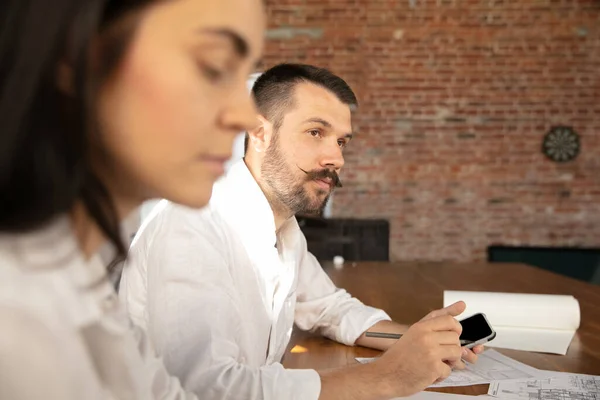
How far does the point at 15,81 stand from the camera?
9.9 inches

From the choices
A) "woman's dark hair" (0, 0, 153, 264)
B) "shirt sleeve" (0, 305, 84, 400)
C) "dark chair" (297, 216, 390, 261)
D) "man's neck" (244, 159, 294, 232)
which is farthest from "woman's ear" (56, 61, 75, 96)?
"dark chair" (297, 216, 390, 261)

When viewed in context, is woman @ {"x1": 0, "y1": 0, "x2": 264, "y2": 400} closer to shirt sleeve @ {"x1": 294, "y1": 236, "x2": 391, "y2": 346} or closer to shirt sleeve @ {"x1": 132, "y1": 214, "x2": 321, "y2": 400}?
shirt sleeve @ {"x1": 132, "y1": 214, "x2": 321, "y2": 400}

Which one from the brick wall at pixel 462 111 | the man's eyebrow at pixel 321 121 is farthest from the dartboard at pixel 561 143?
the man's eyebrow at pixel 321 121

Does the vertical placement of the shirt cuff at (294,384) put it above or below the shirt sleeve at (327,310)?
above

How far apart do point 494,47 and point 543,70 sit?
0.36 meters

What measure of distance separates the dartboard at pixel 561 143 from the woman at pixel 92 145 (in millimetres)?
3987

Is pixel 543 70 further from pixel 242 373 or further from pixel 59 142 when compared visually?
pixel 59 142

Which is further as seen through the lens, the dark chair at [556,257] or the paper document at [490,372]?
the dark chair at [556,257]

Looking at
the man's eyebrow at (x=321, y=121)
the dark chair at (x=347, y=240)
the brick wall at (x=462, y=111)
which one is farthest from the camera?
the brick wall at (x=462, y=111)

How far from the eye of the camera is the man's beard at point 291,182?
750 millimetres

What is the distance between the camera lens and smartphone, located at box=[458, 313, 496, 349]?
Result: 2.91 ft

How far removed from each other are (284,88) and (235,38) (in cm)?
46

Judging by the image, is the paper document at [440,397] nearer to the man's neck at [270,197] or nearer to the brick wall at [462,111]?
the man's neck at [270,197]

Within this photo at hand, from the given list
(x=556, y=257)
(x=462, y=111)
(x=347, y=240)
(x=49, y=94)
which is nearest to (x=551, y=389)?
(x=49, y=94)
